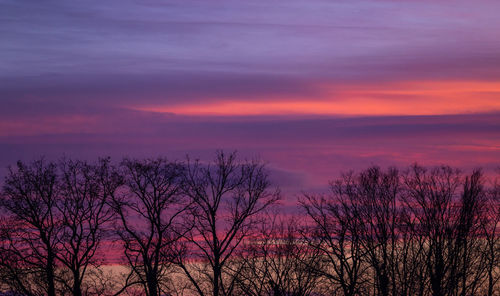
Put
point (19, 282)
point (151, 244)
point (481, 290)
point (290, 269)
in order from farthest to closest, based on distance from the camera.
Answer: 1. point (481, 290)
2. point (290, 269)
3. point (151, 244)
4. point (19, 282)

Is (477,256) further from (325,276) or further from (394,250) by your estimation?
(325,276)

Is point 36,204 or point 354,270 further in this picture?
point 354,270

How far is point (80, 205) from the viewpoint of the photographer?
45562 millimetres

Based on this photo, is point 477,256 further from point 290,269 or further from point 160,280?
point 160,280

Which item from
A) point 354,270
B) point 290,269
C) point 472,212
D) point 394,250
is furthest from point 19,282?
point 472,212

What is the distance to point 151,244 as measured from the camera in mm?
45188

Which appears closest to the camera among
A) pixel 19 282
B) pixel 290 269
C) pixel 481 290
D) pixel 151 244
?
pixel 19 282

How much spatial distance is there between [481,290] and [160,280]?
26355mm

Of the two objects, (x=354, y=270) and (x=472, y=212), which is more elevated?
(x=472, y=212)

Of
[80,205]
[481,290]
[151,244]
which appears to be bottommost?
[481,290]

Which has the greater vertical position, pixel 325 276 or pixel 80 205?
Result: pixel 80 205

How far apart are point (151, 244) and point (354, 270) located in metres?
15.6

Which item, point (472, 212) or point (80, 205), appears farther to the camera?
point (472, 212)

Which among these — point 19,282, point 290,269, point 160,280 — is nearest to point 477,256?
point 290,269
